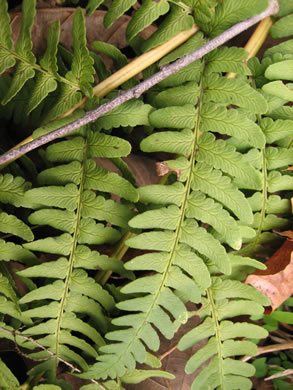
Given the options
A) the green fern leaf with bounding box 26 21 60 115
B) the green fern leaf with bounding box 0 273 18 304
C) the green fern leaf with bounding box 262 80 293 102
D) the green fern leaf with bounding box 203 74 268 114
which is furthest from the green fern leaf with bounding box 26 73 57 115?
the green fern leaf with bounding box 262 80 293 102

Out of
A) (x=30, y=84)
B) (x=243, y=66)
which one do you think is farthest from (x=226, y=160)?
(x=30, y=84)

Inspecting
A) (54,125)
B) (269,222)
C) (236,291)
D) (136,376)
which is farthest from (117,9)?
(136,376)

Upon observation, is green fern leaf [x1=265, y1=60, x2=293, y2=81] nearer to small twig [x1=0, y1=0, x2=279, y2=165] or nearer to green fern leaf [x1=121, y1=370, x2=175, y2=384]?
small twig [x1=0, y1=0, x2=279, y2=165]

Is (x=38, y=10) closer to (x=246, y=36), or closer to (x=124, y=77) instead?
(x=124, y=77)

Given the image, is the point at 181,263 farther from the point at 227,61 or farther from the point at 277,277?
the point at 227,61

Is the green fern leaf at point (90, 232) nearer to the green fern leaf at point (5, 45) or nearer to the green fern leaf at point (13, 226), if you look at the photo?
the green fern leaf at point (13, 226)

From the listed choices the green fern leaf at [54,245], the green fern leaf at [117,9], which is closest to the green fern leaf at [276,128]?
the green fern leaf at [117,9]
